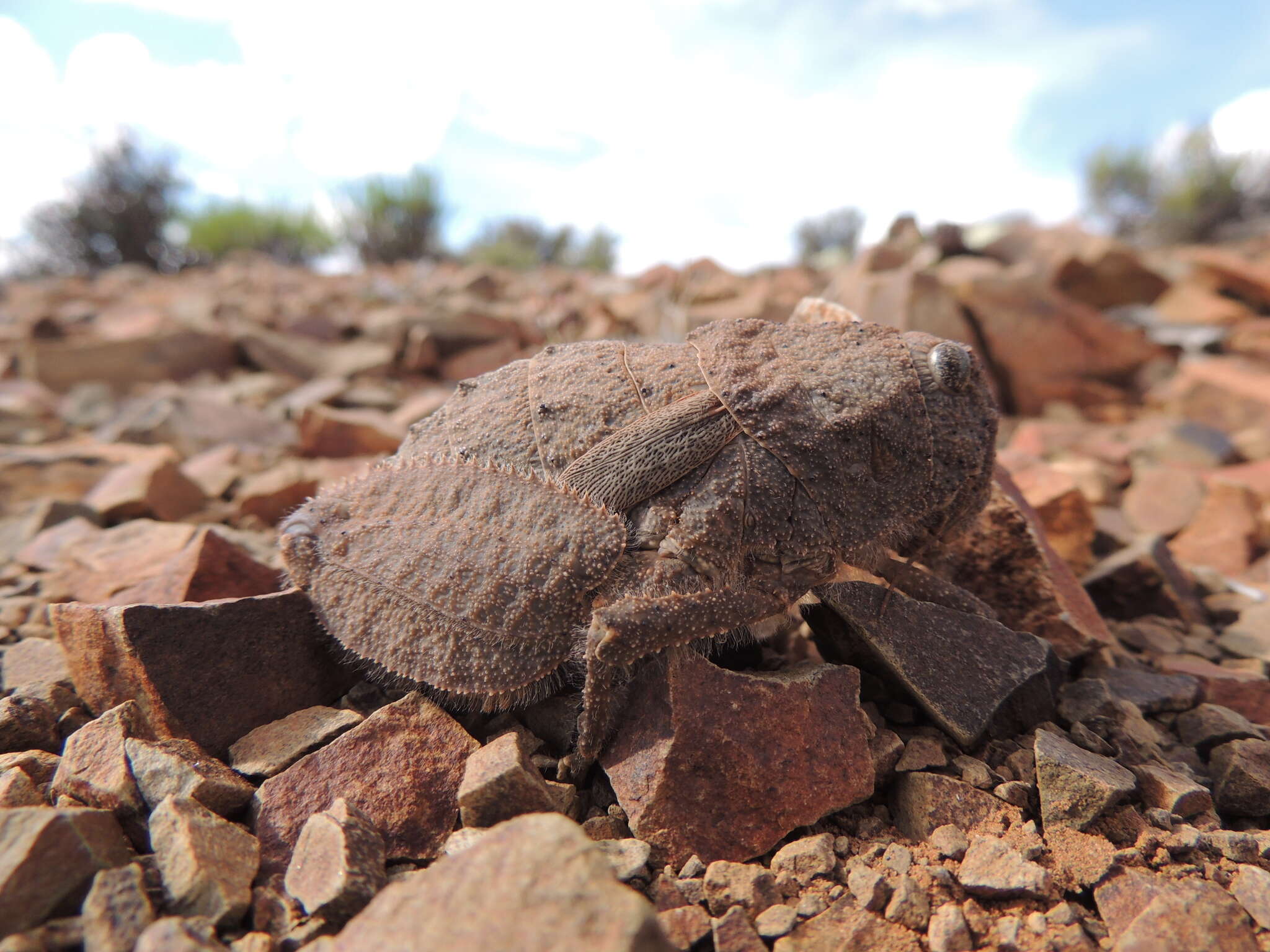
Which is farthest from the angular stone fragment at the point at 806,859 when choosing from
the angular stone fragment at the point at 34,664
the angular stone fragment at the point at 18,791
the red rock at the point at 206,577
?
the angular stone fragment at the point at 34,664

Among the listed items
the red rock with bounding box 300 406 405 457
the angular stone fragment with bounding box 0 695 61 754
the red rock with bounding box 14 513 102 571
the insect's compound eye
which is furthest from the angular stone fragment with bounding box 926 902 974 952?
the red rock with bounding box 300 406 405 457

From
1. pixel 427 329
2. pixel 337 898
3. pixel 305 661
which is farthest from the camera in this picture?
pixel 427 329

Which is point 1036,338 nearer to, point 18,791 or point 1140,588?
point 1140,588

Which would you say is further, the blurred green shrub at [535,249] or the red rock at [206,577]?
the blurred green shrub at [535,249]

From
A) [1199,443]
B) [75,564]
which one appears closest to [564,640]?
[75,564]

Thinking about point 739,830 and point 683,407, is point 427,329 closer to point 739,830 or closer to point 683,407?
point 683,407

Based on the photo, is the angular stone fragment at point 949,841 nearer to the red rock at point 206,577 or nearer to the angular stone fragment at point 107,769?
the angular stone fragment at point 107,769
